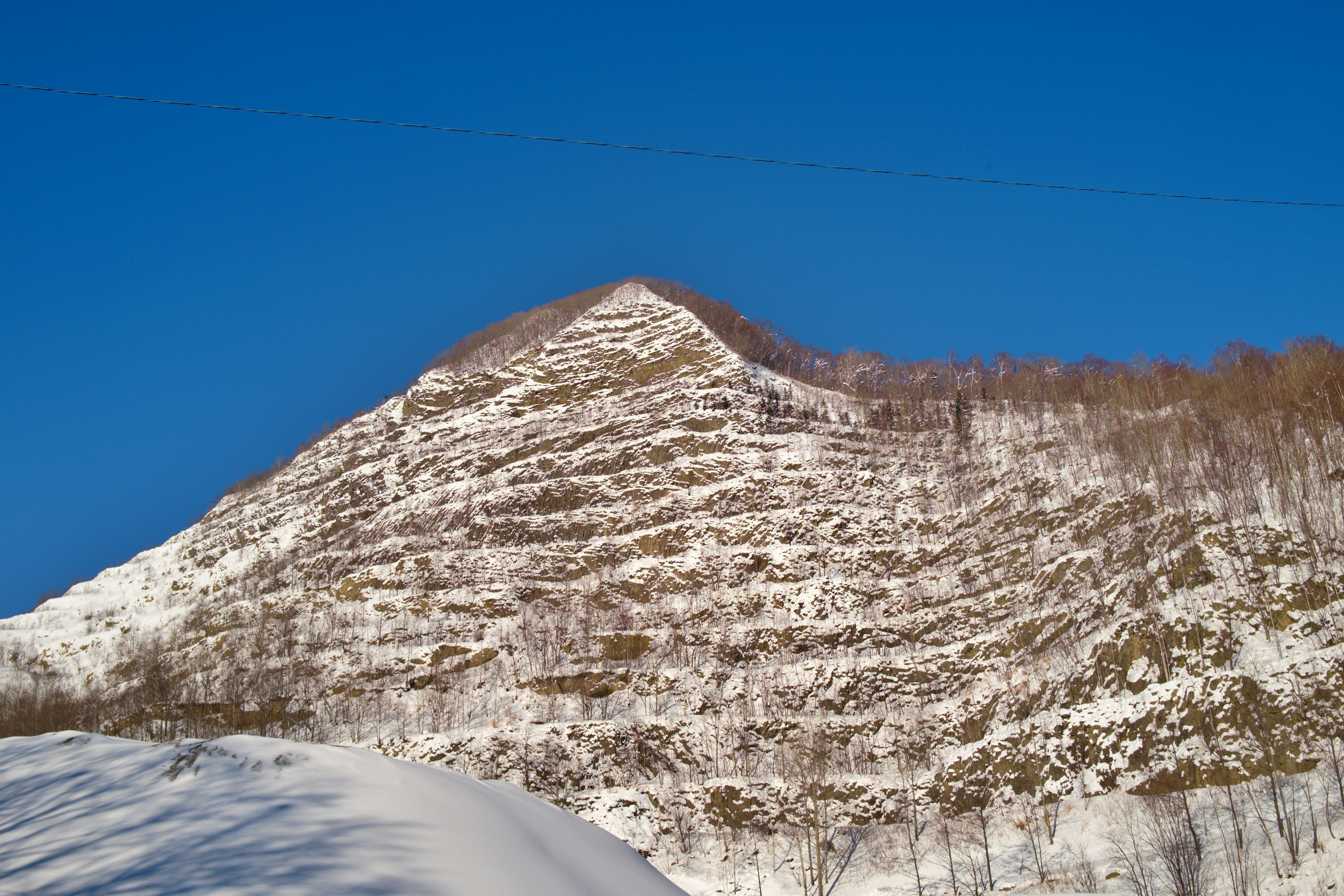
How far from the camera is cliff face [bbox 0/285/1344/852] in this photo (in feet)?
139

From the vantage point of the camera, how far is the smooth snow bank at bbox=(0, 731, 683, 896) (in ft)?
19.5

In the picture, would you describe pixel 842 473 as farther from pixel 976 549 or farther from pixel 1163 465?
pixel 1163 465

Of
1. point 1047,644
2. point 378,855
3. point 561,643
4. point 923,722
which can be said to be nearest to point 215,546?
point 561,643

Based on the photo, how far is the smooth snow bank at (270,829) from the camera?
5938 mm

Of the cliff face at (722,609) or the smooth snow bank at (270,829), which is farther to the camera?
the cliff face at (722,609)

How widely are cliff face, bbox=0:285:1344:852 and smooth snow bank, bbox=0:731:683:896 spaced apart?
3855cm

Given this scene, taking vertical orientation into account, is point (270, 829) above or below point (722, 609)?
below

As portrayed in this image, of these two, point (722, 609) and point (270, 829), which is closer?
point (270, 829)

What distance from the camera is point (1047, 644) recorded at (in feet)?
156

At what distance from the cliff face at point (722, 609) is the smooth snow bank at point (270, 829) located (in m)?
38.5

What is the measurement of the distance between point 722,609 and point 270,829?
5272 centimetres

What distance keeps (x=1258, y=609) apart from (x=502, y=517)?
165 feet

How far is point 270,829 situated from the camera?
6422 mm

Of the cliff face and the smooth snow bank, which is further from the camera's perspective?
the cliff face
